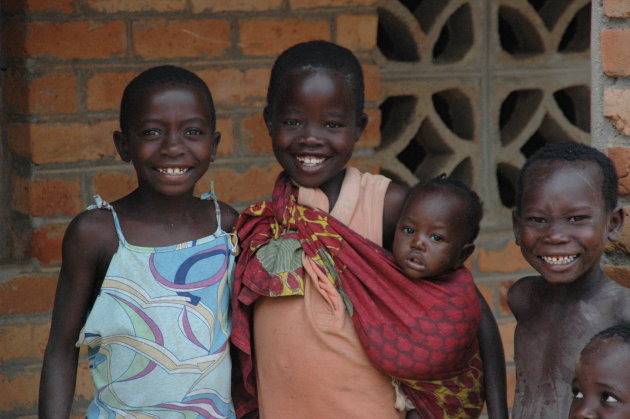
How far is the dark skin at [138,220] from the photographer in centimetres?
267

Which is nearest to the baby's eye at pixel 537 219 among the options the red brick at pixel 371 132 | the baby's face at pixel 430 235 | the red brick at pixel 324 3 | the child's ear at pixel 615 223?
the child's ear at pixel 615 223

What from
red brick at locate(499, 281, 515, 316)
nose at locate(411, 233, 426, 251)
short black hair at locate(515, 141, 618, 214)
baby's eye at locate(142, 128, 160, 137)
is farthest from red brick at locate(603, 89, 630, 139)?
red brick at locate(499, 281, 515, 316)

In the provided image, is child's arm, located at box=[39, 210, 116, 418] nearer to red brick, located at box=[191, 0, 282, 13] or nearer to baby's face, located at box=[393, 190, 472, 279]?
baby's face, located at box=[393, 190, 472, 279]

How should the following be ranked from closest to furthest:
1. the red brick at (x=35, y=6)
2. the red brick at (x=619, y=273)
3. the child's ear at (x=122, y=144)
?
the red brick at (x=619, y=273) → the child's ear at (x=122, y=144) → the red brick at (x=35, y=6)

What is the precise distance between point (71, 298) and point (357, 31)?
155 centimetres

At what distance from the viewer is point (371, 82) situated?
372cm

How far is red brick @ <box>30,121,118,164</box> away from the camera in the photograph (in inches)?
134

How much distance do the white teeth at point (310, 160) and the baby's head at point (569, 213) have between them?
57 cm

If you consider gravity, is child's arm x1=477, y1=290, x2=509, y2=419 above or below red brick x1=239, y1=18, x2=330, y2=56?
below

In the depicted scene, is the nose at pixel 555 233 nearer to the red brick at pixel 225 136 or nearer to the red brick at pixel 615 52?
the red brick at pixel 615 52

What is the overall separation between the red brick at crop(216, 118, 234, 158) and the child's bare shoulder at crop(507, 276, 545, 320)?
4.41 feet

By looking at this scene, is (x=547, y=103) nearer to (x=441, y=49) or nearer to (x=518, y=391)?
(x=441, y=49)

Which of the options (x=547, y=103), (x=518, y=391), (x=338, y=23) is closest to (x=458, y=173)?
(x=547, y=103)

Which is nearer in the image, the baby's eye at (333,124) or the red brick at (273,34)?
the baby's eye at (333,124)
